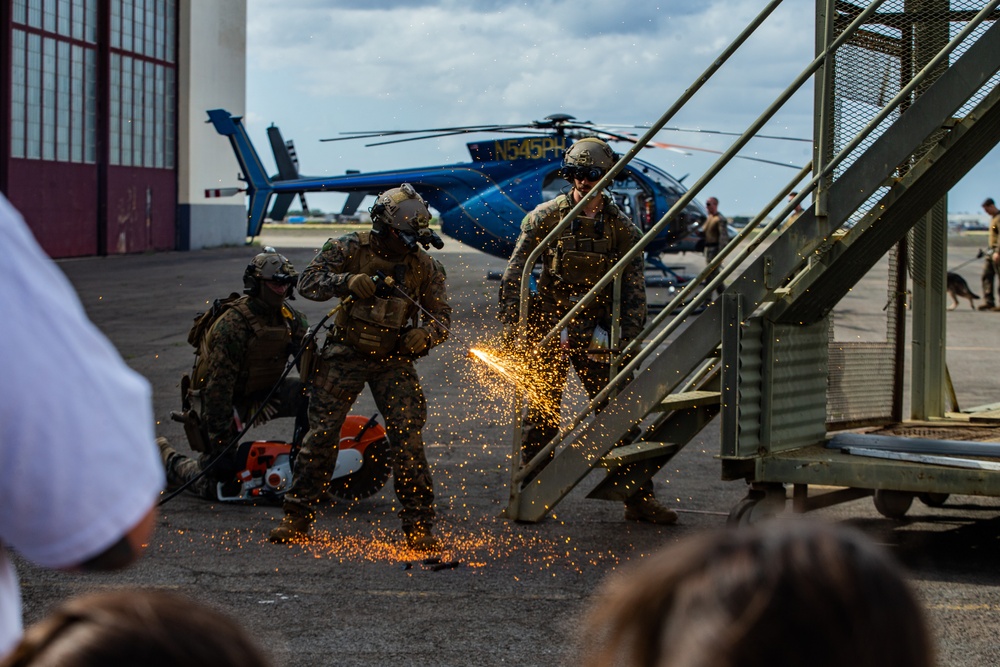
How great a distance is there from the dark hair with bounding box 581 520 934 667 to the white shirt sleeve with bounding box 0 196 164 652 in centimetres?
53

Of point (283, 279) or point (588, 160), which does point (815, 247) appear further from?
point (283, 279)

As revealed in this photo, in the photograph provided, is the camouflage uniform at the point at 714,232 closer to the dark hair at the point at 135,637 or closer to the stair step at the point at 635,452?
the stair step at the point at 635,452

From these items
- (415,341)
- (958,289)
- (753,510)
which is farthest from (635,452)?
(958,289)

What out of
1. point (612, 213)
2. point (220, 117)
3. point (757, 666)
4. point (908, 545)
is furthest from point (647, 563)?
point (220, 117)

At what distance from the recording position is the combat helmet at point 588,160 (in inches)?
284

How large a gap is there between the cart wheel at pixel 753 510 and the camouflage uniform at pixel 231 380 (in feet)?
9.29

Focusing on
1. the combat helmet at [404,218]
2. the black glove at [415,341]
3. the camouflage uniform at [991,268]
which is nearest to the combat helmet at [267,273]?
the combat helmet at [404,218]

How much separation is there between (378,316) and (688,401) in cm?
170

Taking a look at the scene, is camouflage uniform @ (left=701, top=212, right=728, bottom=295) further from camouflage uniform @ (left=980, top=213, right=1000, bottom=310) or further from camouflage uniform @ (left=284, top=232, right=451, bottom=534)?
camouflage uniform @ (left=284, top=232, right=451, bottom=534)

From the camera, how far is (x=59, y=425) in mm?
1229

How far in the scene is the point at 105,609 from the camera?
1107 millimetres

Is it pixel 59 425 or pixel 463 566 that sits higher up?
pixel 59 425

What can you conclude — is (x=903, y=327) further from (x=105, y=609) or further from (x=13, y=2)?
(x=13, y=2)

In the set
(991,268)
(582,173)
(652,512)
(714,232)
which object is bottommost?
(652,512)
